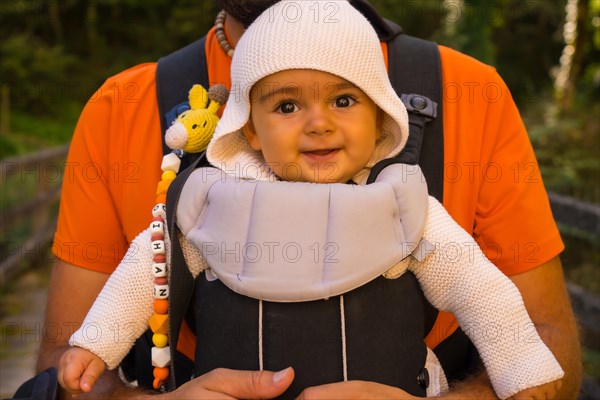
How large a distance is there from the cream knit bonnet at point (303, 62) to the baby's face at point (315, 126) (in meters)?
0.04

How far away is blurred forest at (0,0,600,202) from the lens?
10031mm

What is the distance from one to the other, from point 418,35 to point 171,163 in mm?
26147

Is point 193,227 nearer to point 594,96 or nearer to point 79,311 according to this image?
point 79,311

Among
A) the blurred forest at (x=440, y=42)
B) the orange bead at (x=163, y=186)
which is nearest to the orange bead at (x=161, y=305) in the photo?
the orange bead at (x=163, y=186)

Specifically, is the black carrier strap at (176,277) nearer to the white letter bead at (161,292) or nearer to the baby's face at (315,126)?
the white letter bead at (161,292)

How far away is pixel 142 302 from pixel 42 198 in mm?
8305

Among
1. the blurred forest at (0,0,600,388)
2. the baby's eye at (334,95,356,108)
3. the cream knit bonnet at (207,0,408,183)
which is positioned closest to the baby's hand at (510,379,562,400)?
the cream knit bonnet at (207,0,408,183)

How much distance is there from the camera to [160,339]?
2521 millimetres

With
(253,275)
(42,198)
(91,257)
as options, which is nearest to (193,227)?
(253,275)

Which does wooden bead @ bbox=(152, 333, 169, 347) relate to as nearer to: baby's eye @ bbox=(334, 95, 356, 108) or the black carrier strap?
the black carrier strap

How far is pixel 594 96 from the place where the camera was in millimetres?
19219

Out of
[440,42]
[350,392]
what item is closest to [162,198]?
[350,392]

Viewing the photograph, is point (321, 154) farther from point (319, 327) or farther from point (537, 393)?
point (537, 393)

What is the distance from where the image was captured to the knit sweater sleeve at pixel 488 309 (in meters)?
2.25
